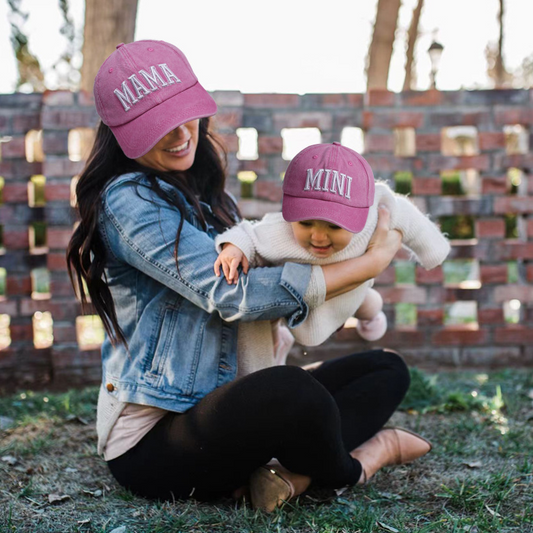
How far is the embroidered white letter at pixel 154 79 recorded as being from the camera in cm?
188

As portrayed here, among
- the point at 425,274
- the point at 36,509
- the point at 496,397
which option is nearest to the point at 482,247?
Answer: the point at 425,274

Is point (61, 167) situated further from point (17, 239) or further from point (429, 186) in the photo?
point (429, 186)

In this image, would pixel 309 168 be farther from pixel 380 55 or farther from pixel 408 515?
pixel 380 55

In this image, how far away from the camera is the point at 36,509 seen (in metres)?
2.10

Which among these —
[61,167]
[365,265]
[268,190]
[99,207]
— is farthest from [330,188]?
[61,167]

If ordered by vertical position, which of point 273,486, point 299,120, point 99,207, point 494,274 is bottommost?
point 273,486

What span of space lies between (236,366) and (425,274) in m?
2.05

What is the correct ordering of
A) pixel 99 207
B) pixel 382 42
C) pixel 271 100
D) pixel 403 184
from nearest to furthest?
1. pixel 99 207
2. pixel 271 100
3. pixel 403 184
4. pixel 382 42

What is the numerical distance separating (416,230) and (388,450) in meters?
0.80

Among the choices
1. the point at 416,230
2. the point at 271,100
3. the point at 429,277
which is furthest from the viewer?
the point at 429,277

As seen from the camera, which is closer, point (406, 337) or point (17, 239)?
point (17, 239)

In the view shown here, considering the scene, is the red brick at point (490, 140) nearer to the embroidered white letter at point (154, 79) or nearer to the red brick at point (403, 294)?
the red brick at point (403, 294)

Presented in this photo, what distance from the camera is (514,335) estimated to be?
12.9ft

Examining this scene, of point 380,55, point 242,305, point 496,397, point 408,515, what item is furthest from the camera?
point 380,55
